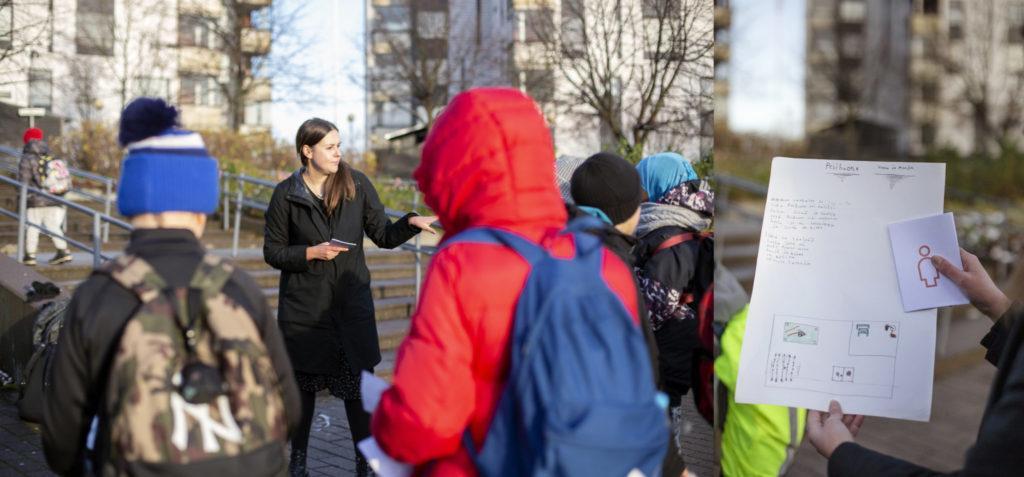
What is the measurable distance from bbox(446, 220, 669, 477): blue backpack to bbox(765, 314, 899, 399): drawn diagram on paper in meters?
0.62

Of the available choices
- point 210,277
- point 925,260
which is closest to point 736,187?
point 925,260

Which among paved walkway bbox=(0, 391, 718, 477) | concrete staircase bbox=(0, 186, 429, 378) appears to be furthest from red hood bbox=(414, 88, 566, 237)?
concrete staircase bbox=(0, 186, 429, 378)

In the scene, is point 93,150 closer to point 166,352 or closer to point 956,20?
point 166,352

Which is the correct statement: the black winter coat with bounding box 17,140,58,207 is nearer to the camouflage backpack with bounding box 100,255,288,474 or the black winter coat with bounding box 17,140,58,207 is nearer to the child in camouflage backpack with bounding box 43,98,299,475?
the child in camouflage backpack with bounding box 43,98,299,475

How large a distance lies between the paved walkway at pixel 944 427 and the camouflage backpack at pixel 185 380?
5.58ft

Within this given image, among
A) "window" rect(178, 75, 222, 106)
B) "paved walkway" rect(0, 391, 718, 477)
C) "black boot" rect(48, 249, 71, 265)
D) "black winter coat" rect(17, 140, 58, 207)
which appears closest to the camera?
"paved walkway" rect(0, 391, 718, 477)

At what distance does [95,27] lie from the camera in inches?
668

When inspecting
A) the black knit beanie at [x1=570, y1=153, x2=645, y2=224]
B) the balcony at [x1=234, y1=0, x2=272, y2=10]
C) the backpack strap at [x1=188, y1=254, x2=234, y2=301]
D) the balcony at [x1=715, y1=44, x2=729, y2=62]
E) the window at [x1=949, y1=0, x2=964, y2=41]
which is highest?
the balcony at [x1=234, y1=0, x2=272, y2=10]

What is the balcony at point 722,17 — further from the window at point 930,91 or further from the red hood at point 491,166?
the window at point 930,91

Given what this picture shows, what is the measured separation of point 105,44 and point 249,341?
54.7ft

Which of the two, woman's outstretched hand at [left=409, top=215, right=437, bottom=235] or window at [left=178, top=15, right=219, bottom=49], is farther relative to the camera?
window at [left=178, top=15, right=219, bottom=49]

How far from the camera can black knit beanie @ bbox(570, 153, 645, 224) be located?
3248mm

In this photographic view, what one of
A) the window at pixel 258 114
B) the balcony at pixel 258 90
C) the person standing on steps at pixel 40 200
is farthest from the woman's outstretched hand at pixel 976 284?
the window at pixel 258 114

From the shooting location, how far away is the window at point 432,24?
21125 millimetres
